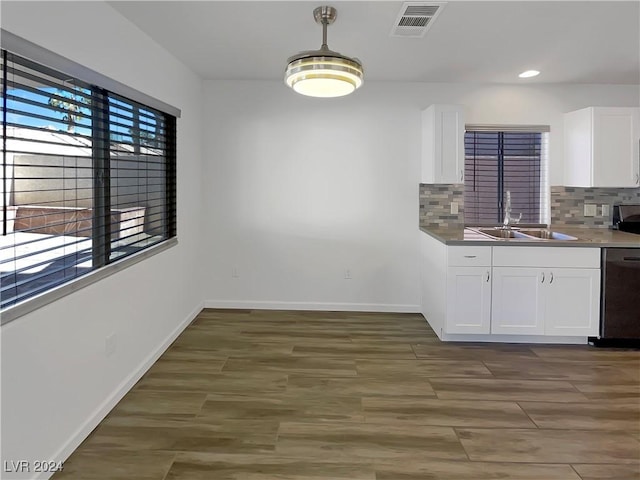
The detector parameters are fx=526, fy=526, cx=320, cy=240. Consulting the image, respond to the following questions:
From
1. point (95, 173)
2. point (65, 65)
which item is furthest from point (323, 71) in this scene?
point (95, 173)

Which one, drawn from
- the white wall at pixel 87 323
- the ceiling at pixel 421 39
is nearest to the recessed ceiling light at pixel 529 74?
the ceiling at pixel 421 39

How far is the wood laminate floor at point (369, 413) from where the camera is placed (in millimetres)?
2467

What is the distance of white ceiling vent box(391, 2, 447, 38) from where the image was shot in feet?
9.71

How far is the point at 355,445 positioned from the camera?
266cm

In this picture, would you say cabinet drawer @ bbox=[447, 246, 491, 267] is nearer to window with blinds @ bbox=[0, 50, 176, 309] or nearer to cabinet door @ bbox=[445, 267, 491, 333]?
cabinet door @ bbox=[445, 267, 491, 333]

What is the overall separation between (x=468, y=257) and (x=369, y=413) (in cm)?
173

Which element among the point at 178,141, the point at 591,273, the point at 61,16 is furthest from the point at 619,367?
the point at 61,16

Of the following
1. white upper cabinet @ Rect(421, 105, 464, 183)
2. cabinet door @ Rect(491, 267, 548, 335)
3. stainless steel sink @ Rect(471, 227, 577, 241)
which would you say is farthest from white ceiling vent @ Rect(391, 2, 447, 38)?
stainless steel sink @ Rect(471, 227, 577, 241)

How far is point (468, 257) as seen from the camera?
4.23 m

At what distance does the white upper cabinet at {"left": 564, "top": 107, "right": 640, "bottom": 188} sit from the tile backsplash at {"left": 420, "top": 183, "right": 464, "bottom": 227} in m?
1.15

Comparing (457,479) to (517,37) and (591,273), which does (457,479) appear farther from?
(517,37)

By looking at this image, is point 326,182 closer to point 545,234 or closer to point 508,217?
point 508,217

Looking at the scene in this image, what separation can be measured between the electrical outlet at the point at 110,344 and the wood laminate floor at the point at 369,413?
340mm

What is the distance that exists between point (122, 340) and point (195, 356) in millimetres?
843
